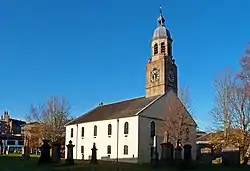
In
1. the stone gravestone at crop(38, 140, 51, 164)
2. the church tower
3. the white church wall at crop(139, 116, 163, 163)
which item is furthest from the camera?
the church tower

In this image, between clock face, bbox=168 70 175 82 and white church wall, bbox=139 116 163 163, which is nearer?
white church wall, bbox=139 116 163 163

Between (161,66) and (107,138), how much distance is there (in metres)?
14.2

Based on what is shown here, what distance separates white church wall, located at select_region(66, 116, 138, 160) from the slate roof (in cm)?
91

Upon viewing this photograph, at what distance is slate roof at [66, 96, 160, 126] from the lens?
164 feet

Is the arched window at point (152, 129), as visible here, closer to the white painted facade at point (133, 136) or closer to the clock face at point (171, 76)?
the white painted facade at point (133, 136)

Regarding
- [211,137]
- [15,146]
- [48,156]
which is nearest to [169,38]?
[211,137]

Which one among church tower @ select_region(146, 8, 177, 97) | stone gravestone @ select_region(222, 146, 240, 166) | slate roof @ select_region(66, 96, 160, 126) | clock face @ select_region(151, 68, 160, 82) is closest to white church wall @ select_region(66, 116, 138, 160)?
slate roof @ select_region(66, 96, 160, 126)

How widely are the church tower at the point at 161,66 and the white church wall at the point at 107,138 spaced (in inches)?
318

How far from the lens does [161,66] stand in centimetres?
5331

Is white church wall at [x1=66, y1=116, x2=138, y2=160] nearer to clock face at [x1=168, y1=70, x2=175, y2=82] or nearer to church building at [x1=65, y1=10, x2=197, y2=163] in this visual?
church building at [x1=65, y1=10, x2=197, y2=163]

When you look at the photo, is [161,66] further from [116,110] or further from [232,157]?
[232,157]

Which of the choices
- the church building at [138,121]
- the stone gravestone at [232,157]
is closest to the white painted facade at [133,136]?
the church building at [138,121]

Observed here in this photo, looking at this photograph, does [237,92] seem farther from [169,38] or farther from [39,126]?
[39,126]

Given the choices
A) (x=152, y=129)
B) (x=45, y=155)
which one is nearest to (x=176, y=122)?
(x=152, y=129)
